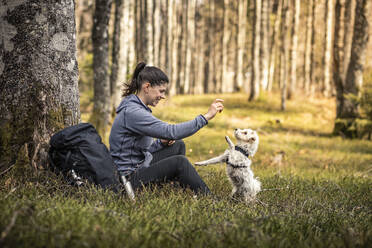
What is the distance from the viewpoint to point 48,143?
420 centimetres

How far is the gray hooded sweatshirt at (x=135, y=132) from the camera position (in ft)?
13.0

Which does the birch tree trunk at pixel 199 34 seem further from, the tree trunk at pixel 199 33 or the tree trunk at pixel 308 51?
the tree trunk at pixel 308 51

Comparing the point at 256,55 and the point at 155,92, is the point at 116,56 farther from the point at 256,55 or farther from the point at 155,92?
the point at 256,55

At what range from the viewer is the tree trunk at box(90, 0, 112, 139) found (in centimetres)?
929

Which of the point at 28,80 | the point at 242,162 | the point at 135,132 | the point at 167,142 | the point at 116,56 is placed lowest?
the point at 242,162

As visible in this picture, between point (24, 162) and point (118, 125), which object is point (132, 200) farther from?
point (24, 162)

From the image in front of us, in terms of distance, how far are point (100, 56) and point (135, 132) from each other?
5.91 metres

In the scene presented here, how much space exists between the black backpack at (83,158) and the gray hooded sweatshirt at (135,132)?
15.8 inches

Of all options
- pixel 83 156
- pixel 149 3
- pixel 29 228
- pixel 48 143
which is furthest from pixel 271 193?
pixel 149 3

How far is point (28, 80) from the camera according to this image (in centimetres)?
412

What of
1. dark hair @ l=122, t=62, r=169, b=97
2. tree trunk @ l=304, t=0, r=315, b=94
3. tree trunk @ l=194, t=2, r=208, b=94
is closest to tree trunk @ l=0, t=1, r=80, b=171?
dark hair @ l=122, t=62, r=169, b=97

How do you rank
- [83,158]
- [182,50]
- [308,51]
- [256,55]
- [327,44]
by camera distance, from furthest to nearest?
[182,50] → [308,51] → [327,44] → [256,55] → [83,158]

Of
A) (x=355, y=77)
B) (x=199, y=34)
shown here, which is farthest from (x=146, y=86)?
(x=199, y=34)

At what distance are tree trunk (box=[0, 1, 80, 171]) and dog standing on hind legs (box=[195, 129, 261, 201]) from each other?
1.90 meters
